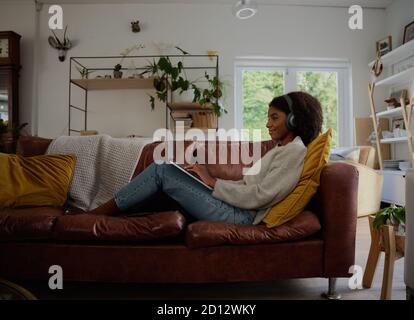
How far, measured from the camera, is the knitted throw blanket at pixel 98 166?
5.99 feet

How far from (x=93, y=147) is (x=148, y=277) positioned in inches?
39.4

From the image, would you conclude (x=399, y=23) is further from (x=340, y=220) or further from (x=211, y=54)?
(x=340, y=220)

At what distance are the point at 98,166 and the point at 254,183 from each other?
40.6 inches

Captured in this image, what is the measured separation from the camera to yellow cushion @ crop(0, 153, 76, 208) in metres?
1.65

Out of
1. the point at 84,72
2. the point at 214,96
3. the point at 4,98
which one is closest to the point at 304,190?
the point at 214,96

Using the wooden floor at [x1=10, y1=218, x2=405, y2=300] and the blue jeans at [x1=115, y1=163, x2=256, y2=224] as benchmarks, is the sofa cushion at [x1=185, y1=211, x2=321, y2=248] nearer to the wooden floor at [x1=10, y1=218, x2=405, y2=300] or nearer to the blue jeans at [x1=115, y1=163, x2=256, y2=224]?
the blue jeans at [x1=115, y1=163, x2=256, y2=224]

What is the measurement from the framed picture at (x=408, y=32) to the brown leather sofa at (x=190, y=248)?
333 centimetres

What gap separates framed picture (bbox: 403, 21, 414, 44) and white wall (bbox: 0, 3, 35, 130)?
4757 mm

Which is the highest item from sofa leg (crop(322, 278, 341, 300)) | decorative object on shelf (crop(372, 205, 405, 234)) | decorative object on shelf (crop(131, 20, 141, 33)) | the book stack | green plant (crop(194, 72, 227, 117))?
decorative object on shelf (crop(131, 20, 141, 33))

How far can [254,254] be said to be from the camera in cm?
126

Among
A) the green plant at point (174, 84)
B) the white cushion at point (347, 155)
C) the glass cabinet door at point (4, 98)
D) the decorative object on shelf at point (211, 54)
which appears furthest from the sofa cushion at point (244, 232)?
the glass cabinet door at point (4, 98)

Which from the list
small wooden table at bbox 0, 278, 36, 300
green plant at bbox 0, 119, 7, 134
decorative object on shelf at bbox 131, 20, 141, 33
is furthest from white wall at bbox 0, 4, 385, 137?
small wooden table at bbox 0, 278, 36, 300

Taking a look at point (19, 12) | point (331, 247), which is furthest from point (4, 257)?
point (19, 12)

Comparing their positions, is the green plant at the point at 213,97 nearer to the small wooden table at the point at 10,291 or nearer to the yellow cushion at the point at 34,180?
the yellow cushion at the point at 34,180
